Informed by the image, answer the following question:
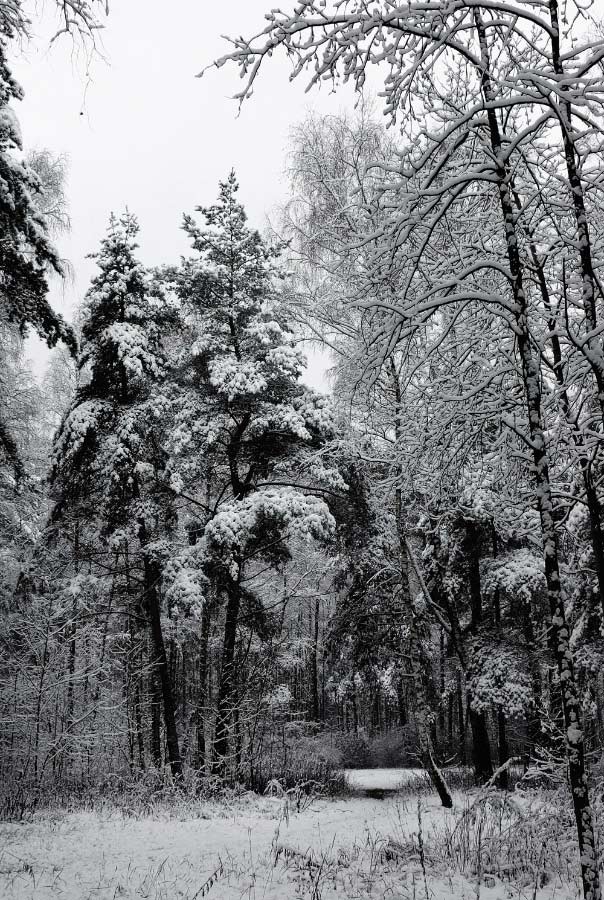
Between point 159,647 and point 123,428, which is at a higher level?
point 123,428

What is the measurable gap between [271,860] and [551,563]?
4.04 m

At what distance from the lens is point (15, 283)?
6.68 meters

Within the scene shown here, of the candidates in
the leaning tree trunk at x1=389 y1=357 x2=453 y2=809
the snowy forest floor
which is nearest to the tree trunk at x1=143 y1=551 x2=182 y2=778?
the snowy forest floor

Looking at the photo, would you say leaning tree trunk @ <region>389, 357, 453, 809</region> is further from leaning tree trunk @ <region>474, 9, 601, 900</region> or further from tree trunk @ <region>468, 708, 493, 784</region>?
leaning tree trunk @ <region>474, 9, 601, 900</region>

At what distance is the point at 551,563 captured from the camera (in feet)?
11.5

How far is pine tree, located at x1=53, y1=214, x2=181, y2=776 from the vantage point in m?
11.2

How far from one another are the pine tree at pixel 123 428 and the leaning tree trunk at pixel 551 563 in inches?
338

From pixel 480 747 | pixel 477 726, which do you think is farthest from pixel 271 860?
pixel 480 747

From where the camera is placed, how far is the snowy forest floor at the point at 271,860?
4.32 meters

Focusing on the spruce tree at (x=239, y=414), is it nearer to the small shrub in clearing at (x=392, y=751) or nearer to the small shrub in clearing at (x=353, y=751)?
the small shrub in clearing at (x=353, y=751)

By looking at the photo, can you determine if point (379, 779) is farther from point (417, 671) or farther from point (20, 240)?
point (20, 240)

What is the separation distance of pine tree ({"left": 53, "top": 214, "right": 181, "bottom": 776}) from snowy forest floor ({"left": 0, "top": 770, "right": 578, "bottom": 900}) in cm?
459

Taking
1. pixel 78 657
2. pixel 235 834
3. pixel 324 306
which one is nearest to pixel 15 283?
pixel 324 306

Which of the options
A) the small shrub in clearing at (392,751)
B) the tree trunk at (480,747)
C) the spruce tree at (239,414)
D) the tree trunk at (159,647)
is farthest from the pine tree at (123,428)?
the small shrub in clearing at (392,751)
